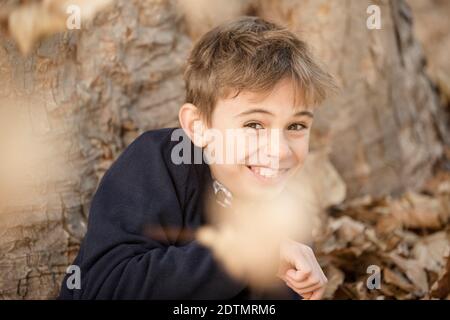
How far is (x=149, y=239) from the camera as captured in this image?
195 cm

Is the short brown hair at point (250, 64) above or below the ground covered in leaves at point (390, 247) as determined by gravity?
above

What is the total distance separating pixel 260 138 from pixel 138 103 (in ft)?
3.17

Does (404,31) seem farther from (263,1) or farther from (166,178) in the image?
(166,178)

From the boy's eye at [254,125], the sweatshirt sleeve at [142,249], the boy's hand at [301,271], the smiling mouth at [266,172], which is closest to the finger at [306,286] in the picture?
the boy's hand at [301,271]

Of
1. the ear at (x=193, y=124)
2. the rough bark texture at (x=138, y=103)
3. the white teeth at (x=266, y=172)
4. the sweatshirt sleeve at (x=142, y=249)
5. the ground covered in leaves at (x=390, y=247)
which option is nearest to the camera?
the sweatshirt sleeve at (x=142, y=249)

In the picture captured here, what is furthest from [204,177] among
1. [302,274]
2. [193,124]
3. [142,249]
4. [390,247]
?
[390,247]

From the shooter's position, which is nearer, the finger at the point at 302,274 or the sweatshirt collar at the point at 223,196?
the finger at the point at 302,274

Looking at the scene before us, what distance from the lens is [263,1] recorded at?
3.29 meters

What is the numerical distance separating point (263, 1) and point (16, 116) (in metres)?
1.54

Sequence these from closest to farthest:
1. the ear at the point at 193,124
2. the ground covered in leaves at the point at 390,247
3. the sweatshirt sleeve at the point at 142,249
Answer: the sweatshirt sleeve at the point at 142,249
the ear at the point at 193,124
the ground covered in leaves at the point at 390,247

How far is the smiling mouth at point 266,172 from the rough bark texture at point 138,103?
2.63ft

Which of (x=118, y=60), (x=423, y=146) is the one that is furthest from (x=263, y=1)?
(x=423, y=146)

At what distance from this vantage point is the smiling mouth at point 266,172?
2.14 metres

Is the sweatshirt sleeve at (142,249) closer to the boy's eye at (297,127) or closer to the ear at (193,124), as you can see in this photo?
the ear at (193,124)
